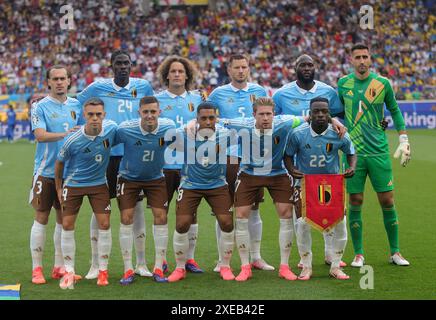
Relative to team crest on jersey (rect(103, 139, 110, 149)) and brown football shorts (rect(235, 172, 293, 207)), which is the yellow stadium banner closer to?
brown football shorts (rect(235, 172, 293, 207))

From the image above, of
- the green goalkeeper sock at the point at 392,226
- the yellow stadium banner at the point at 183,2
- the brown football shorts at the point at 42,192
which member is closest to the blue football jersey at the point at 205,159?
the brown football shorts at the point at 42,192

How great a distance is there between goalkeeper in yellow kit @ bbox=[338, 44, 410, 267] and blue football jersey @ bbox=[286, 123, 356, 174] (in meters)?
0.56

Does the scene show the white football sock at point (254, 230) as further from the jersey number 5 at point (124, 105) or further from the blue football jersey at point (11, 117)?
the blue football jersey at point (11, 117)

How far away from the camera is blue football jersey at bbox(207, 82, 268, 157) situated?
822cm

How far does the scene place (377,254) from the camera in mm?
8844

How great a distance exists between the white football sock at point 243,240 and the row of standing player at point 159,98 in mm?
518

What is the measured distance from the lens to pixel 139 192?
7.77 metres

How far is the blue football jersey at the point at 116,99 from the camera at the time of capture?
8.03m

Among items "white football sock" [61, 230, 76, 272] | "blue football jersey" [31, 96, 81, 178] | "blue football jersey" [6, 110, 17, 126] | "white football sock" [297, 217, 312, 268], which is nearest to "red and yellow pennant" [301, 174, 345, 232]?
"white football sock" [297, 217, 312, 268]

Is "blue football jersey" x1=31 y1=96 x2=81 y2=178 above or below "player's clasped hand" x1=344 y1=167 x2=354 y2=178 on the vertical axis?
above

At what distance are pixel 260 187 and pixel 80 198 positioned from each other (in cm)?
189

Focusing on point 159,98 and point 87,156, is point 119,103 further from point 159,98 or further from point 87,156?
point 87,156
